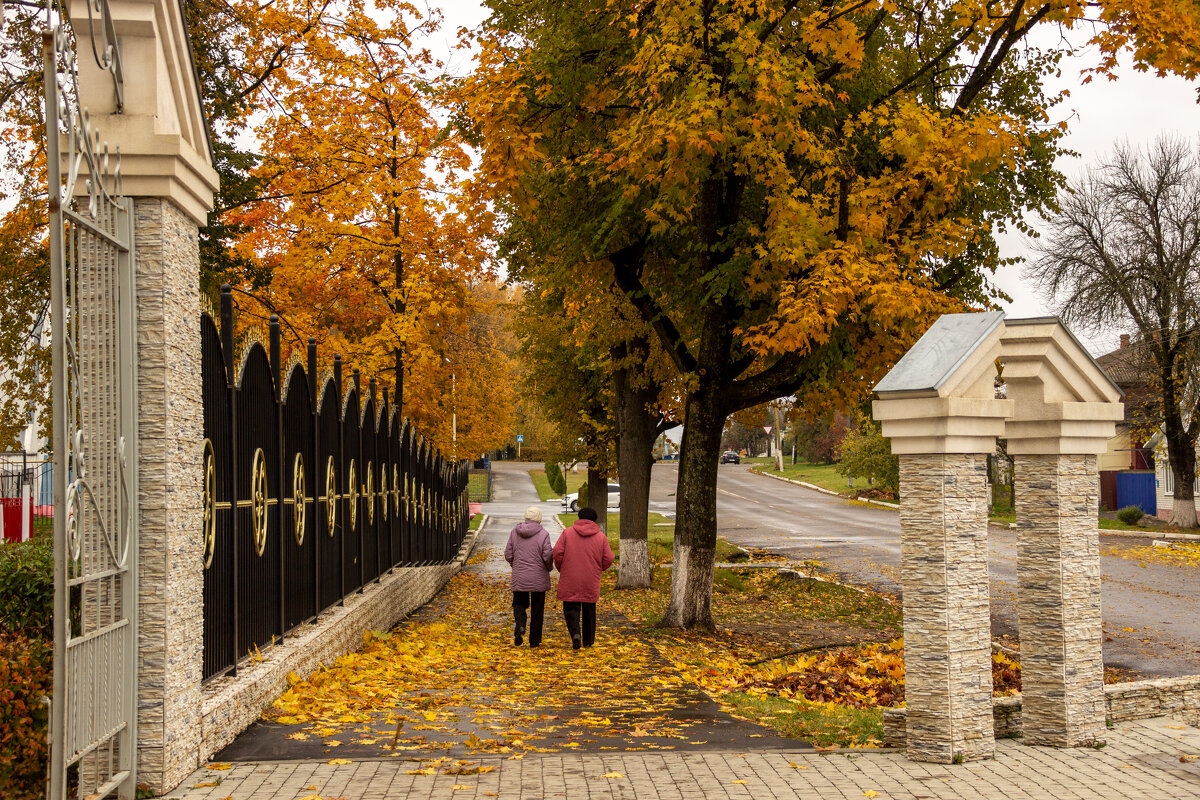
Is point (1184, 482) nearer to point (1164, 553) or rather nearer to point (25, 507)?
point (1164, 553)

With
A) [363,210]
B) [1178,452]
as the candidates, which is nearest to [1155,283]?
[1178,452]

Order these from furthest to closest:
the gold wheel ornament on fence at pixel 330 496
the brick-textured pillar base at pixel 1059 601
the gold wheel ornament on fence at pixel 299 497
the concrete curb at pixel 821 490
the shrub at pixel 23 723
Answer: the concrete curb at pixel 821 490 → the gold wheel ornament on fence at pixel 330 496 → the gold wheel ornament on fence at pixel 299 497 → the brick-textured pillar base at pixel 1059 601 → the shrub at pixel 23 723

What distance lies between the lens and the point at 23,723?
16.8 ft

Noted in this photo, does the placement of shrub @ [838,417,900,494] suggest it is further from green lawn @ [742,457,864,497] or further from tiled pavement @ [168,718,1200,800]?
tiled pavement @ [168,718,1200,800]

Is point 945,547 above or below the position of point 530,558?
above

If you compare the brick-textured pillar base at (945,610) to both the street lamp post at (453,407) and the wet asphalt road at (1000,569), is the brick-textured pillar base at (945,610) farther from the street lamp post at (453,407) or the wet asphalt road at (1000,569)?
the street lamp post at (453,407)

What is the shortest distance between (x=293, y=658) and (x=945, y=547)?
4.45 m

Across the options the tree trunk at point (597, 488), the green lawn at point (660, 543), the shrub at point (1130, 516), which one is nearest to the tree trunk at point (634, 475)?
the green lawn at point (660, 543)

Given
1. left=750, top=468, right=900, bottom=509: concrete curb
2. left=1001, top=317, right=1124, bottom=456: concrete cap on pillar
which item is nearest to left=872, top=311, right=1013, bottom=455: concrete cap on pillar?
left=1001, top=317, right=1124, bottom=456: concrete cap on pillar

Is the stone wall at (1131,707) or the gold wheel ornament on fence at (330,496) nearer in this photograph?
the stone wall at (1131,707)

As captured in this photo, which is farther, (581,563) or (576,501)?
(576,501)

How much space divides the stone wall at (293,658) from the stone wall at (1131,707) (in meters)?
3.83

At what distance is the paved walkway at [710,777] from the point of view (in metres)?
5.36

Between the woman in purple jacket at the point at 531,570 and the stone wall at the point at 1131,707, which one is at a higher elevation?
the woman in purple jacket at the point at 531,570
